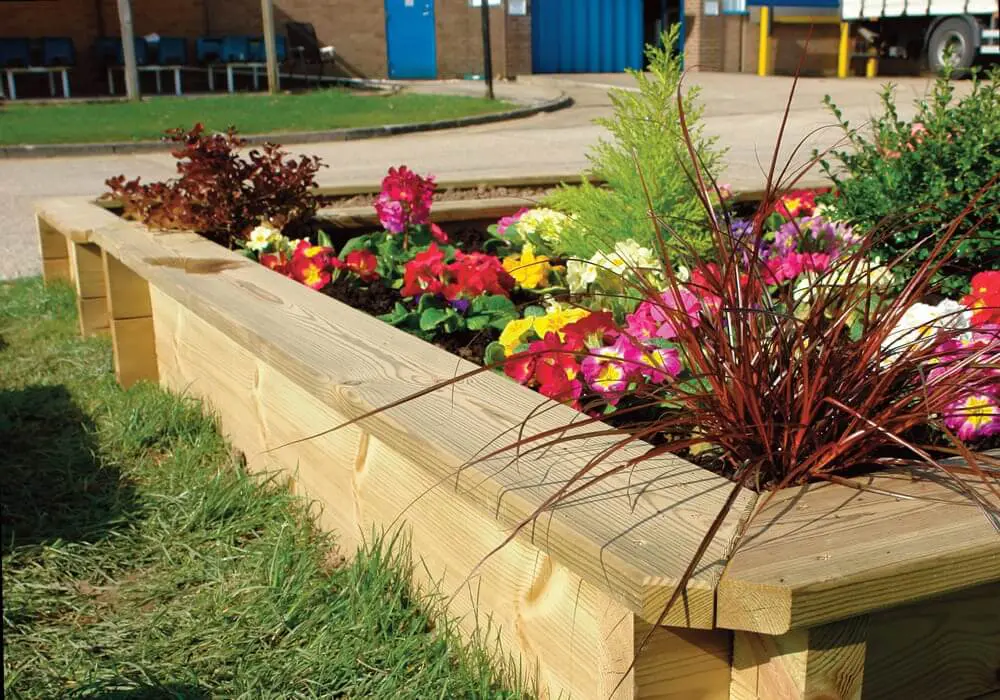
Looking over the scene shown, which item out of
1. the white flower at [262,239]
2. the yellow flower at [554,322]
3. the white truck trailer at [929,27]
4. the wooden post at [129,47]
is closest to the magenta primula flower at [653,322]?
the yellow flower at [554,322]

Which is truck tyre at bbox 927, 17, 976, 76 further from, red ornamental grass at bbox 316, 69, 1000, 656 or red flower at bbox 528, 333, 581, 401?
red ornamental grass at bbox 316, 69, 1000, 656

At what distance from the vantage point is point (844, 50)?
2531 cm

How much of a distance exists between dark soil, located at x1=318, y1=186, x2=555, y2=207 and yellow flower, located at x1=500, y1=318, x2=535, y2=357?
2.52 metres

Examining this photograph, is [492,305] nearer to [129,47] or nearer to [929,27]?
[129,47]

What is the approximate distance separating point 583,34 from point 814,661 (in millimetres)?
26652

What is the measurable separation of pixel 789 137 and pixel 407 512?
11.3 metres

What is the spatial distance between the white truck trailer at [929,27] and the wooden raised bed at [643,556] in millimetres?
Answer: 19107

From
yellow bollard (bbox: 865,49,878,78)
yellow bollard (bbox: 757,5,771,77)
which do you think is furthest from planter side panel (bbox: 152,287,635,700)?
yellow bollard (bbox: 757,5,771,77)

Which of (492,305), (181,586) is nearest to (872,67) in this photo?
(492,305)

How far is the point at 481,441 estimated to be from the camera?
187 cm

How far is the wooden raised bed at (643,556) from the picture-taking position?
1.41 meters

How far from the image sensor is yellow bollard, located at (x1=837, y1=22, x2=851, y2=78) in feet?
82.7

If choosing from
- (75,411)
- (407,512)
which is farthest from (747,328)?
(75,411)

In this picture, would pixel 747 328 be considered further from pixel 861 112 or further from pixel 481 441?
pixel 861 112
